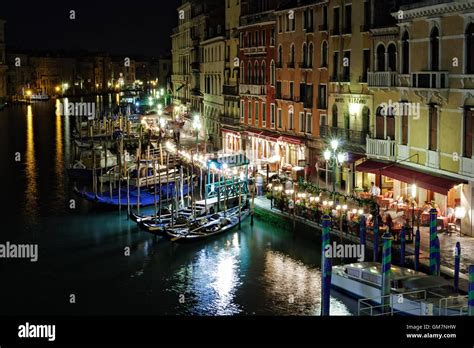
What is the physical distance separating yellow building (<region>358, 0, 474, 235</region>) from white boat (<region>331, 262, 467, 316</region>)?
13.8 feet

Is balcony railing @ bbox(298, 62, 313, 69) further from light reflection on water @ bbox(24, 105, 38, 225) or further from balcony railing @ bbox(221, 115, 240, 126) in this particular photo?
light reflection on water @ bbox(24, 105, 38, 225)

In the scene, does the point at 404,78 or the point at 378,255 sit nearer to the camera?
Result: the point at 378,255

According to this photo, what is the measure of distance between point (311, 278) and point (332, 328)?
9079 mm

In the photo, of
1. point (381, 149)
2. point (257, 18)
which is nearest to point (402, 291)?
point (381, 149)

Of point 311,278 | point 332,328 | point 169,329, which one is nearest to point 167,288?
point 311,278

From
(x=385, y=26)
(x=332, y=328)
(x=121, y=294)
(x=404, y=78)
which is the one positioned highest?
(x=385, y=26)

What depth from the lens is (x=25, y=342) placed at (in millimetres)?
12719

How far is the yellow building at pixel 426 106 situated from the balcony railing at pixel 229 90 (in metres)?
17.0

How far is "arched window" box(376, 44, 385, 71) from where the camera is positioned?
91.1ft

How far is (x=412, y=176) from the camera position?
81.6 ft

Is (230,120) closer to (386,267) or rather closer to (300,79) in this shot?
(300,79)

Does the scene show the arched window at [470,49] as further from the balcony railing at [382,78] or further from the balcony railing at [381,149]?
the balcony railing at [381,149]

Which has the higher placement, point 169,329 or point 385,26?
point 385,26

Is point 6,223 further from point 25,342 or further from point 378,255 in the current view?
point 25,342
